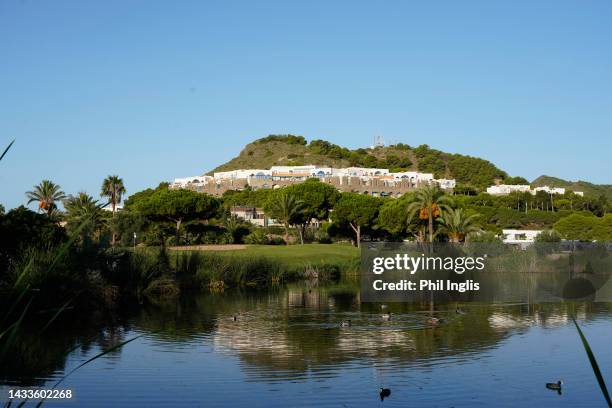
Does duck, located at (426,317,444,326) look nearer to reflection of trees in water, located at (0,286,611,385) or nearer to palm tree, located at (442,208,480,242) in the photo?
reflection of trees in water, located at (0,286,611,385)

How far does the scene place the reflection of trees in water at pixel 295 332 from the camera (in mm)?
18438

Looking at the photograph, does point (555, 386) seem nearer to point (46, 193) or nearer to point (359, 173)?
point (46, 193)

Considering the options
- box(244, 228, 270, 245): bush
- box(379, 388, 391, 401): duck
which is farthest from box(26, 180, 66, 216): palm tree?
box(379, 388, 391, 401): duck

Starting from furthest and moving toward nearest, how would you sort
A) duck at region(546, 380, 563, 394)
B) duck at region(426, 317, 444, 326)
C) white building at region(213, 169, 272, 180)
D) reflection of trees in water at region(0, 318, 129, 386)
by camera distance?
white building at region(213, 169, 272, 180) < duck at region(426, 317, 444, 326) < reflection of trees in water at region(0, 318, 129, 386) < duck at region(546, 380, 563, 394)

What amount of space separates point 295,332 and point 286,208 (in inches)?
2188

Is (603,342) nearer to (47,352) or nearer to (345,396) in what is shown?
(345,396)

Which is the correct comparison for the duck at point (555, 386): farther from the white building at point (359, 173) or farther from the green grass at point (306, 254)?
the white building at point (359, 173)

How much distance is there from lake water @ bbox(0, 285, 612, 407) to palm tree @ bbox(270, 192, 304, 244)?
48.8 m

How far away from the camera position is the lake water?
14938 millimetres

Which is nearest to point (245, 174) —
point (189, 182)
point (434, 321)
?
point (189, 182)

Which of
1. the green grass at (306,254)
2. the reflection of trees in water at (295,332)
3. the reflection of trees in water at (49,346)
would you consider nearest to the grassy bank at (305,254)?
the green grass at (306,254)

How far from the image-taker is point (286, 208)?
79.6m

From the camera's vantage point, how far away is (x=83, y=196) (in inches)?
2630

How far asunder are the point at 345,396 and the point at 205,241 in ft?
191
